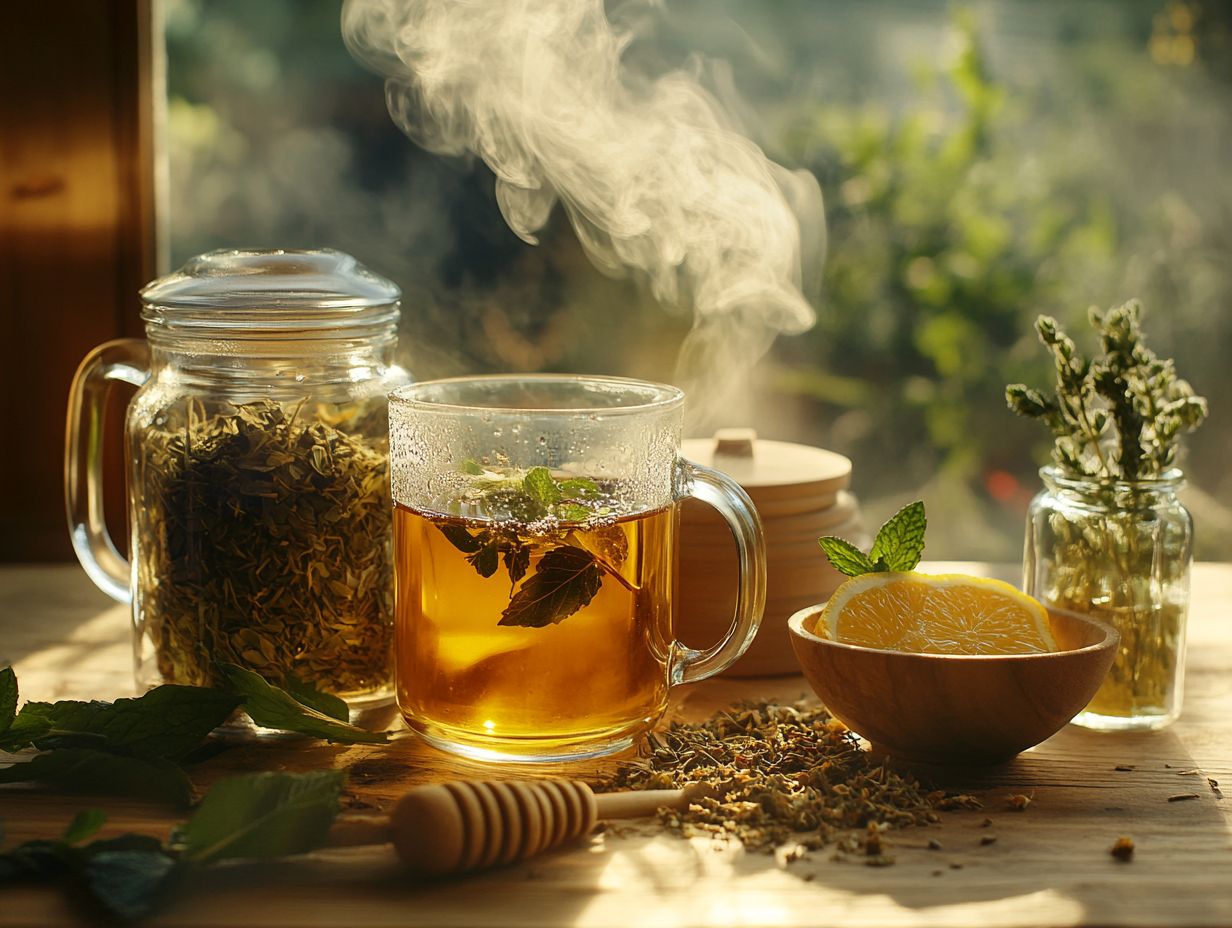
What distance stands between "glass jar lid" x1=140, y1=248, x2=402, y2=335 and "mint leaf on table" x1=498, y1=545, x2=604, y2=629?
31 centimetres

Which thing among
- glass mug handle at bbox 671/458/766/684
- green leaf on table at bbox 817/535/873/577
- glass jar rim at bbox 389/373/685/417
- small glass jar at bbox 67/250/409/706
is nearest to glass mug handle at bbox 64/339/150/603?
small glass jar at bbox 67/250/409/706

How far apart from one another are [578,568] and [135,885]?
0.39 m

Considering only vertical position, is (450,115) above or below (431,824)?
above

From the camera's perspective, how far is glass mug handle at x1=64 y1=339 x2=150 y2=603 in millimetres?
1281

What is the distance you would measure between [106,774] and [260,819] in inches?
7.8

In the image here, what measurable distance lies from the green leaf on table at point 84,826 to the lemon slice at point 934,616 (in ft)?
1.91

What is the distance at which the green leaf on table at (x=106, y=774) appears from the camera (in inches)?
39.8

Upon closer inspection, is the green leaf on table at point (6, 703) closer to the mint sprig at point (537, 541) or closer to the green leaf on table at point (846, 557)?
the mint sprig at point (537, 541)

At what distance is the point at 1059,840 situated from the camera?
98 cm

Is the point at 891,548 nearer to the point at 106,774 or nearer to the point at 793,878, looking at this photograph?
the point at 793,878

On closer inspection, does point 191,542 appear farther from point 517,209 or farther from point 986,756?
point 517,209

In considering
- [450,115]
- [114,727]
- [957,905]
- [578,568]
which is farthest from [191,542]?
[450,115]

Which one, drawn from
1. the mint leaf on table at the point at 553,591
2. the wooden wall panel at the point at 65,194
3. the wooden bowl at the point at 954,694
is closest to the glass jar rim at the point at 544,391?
the mint leaf on table at the point at 553,591

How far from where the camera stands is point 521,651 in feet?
3.47
